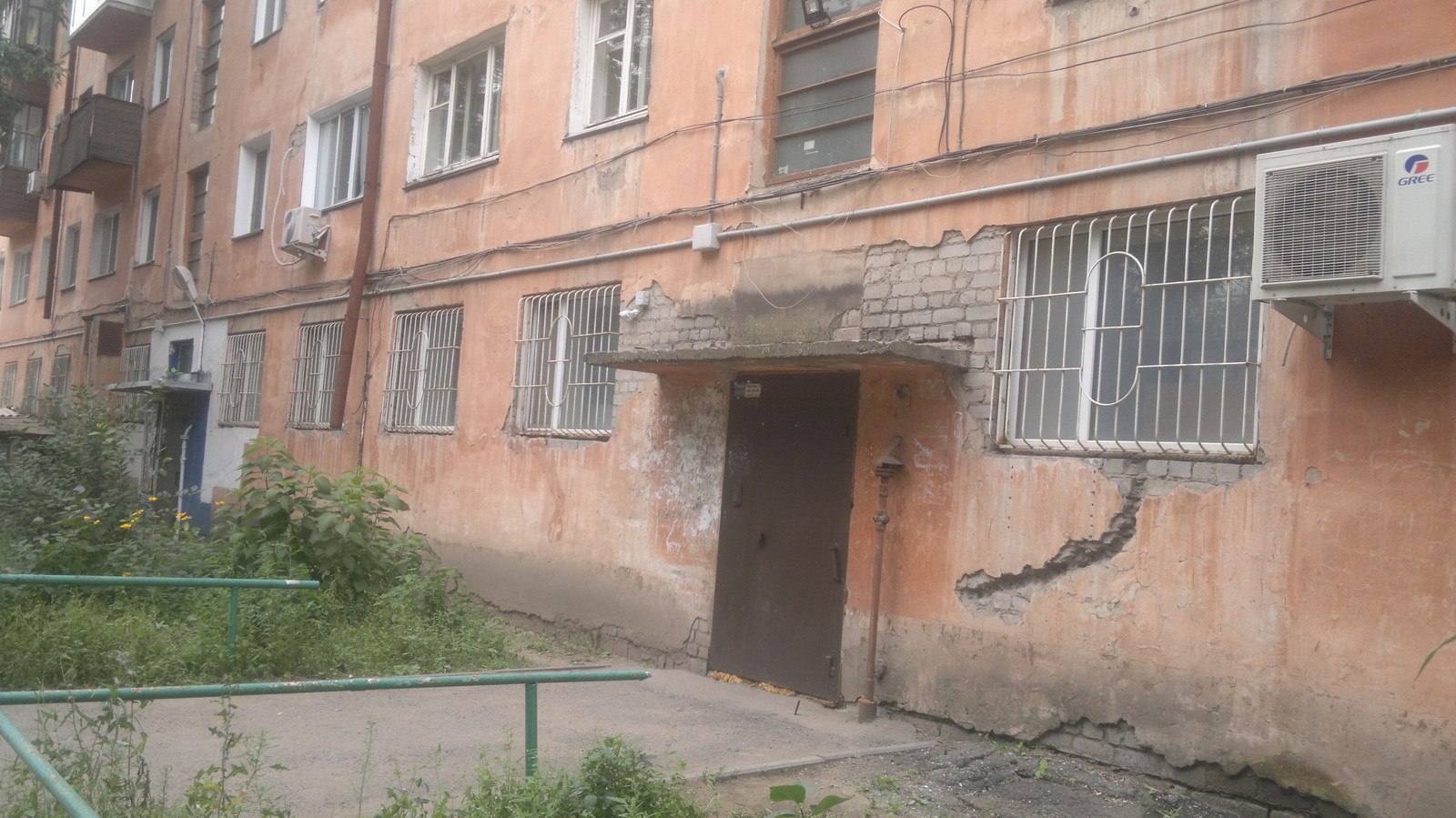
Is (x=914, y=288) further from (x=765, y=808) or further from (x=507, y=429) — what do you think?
(x=507, y=429)

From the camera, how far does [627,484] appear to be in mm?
8492

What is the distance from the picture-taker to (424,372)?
11.2 metres

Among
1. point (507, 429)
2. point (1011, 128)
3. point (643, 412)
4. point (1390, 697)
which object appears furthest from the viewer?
point (507, 429)

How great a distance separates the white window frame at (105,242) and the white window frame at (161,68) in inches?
86.9

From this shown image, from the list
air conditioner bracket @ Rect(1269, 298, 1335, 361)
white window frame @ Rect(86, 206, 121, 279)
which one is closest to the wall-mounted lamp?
air conditioner bracket @ Rect(1269, 298, 1335, 361)

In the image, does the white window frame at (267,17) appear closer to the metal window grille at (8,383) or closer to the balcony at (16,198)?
the balcony at (16,198)

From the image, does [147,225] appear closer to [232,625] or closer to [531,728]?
[232,625]

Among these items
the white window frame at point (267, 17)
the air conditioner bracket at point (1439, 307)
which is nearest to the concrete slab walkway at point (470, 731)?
the air conditioner bracket at point (1439, 307)

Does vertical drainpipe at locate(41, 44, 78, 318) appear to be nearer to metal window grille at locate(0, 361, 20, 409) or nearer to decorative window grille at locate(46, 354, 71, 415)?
Result: decorative window grille at locate(46, 354, 71, 415)

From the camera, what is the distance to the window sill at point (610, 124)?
8945 mm

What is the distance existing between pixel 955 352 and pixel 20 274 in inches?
968

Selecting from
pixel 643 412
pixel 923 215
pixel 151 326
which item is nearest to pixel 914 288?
pixel 923 215

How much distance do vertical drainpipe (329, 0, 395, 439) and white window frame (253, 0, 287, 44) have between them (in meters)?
3.67

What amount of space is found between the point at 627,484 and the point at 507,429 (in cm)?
180
